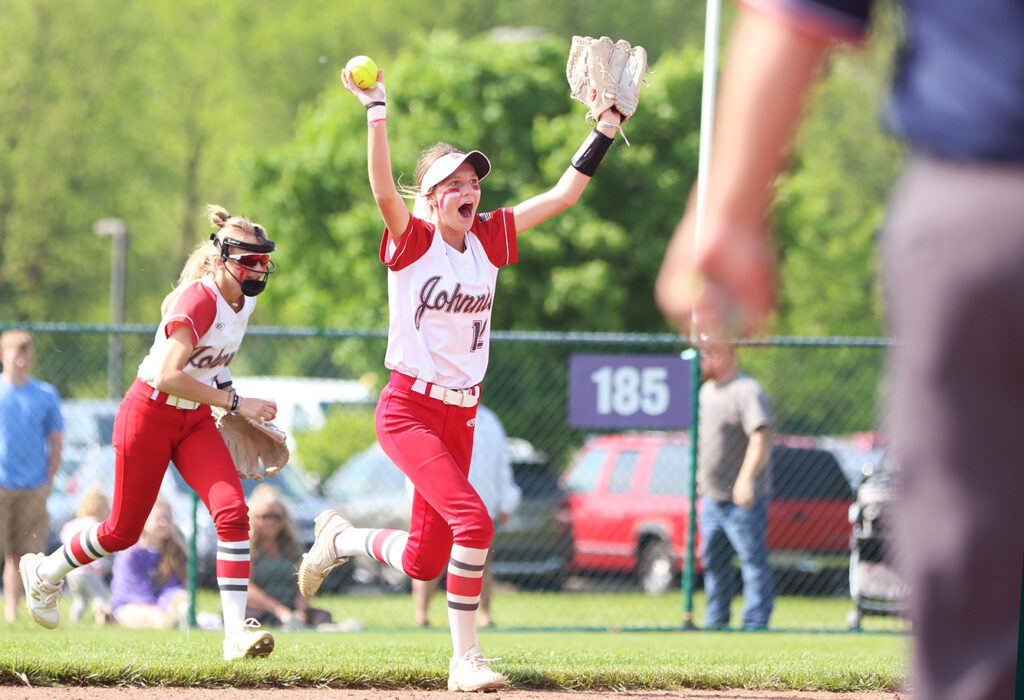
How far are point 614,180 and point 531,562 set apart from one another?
461 inches

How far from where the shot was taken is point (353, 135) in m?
25.3

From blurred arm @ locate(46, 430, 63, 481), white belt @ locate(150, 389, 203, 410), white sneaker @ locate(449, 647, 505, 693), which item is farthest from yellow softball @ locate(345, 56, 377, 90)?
blurred arm @ locate(46, 430, 63, 481)

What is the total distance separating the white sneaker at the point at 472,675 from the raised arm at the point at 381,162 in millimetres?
1689

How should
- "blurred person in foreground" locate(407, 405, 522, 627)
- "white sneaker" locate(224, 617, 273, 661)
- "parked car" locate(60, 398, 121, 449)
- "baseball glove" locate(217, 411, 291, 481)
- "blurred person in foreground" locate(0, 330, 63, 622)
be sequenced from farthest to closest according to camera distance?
1. "parked car" locate(60, 398, 121, 449)
2. "blurred person in foreground" locate(407, 405, 522, 627)
3. "blurred person in foreground" locate(0, 330, 63, 622)
4. "baseball glove" locate(217, 411, 291, 481)
5. "white sneaker" locate(224, 617, 273, 661)

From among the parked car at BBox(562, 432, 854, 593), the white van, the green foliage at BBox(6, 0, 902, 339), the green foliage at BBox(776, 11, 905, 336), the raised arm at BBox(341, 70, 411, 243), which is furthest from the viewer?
the green foliage at BBox(776, 11, 905, 336)

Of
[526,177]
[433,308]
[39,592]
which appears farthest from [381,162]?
[526,177]

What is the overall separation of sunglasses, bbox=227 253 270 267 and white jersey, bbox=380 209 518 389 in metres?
0.82

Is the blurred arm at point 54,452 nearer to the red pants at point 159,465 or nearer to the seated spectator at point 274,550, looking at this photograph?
the seated spectator at point 274,550

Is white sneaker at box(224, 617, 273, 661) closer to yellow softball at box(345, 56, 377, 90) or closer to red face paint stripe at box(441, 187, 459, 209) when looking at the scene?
red face paint stripe at box(441, 187, 459, 209)

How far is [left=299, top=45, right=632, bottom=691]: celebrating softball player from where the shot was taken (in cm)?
539

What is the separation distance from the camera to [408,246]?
5520 millimetres

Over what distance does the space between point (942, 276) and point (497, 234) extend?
4330 millimetres

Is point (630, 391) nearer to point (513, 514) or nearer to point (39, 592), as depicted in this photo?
point (513, 514)

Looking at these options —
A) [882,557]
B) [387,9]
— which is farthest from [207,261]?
[387,9]
